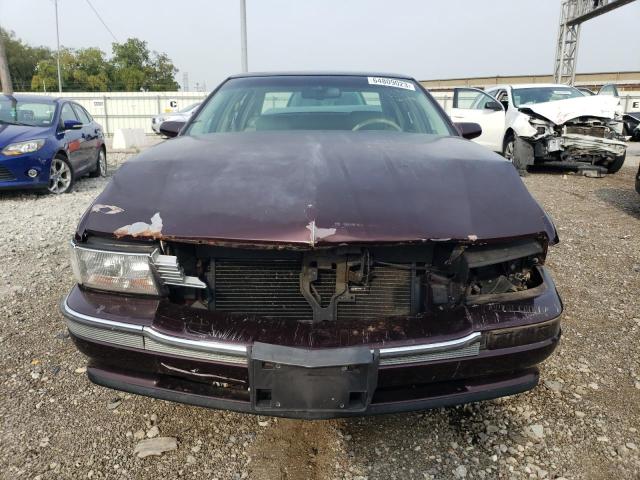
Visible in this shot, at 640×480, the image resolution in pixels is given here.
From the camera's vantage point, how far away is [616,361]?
2.54 m

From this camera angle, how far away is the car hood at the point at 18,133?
6250mm

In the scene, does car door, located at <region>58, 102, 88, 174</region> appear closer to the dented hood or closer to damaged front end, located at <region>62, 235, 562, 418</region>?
damaged front end, located at <region>62, 235, 562, 418</region>

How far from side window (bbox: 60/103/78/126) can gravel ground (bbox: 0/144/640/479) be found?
5.37 meters

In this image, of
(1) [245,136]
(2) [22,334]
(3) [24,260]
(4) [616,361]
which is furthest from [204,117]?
A: (4) [616,361]

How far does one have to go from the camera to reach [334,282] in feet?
5.80

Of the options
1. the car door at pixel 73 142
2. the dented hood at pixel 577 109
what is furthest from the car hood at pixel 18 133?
the dented hood at pixel 577 109

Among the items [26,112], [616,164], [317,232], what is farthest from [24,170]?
[616,164]

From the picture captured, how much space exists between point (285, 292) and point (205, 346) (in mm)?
367

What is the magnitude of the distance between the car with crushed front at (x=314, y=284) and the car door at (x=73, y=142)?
241 inches

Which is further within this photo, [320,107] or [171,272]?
[320,107]

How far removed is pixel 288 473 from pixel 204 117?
2029 mm

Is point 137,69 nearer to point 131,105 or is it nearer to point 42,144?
point 131,105

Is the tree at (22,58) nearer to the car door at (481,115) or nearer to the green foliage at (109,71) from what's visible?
the green foliage at (109,71)

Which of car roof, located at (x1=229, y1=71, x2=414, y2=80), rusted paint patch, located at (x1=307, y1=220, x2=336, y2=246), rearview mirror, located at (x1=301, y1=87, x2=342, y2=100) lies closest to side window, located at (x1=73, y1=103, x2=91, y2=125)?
car roof, located at (x1=229, y1=71, x2=414, y2=80)
